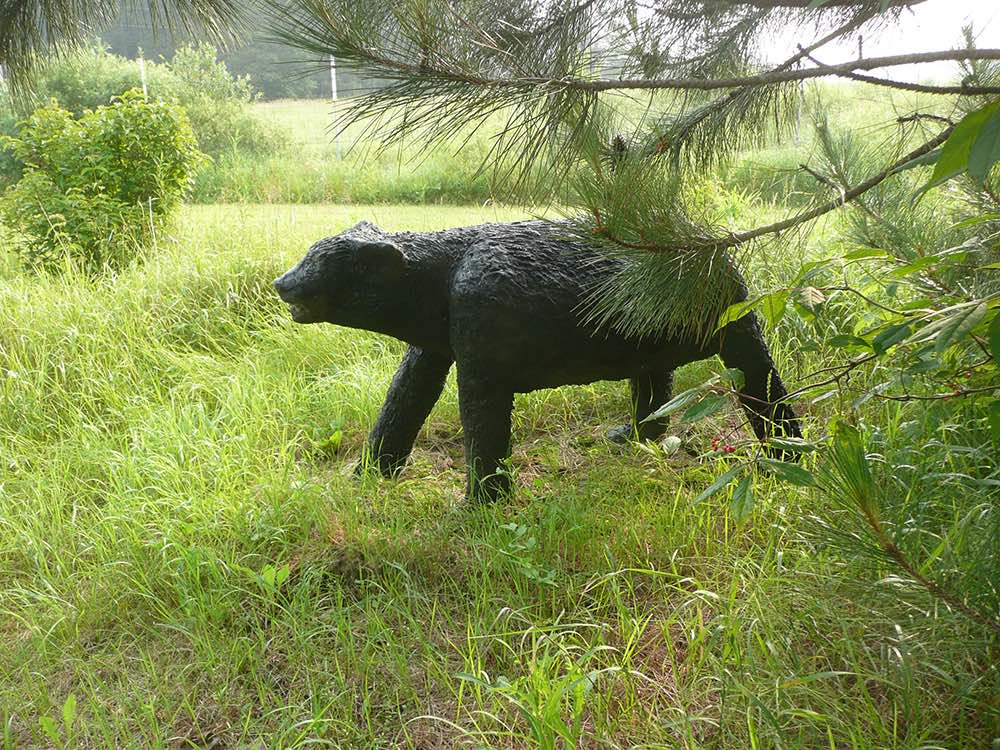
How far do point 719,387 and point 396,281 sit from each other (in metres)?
1.15

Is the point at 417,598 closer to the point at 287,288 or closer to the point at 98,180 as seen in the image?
the point at 287,288

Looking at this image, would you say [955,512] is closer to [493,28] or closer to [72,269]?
[493,28]

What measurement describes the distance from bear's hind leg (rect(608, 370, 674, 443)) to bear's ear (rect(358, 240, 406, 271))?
1032 millimetres

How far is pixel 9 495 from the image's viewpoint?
2707mm

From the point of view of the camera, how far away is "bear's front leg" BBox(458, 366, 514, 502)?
2.31 m

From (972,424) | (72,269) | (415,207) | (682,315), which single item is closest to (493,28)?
(682,315)

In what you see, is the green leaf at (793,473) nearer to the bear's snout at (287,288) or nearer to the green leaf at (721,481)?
the green leaf at (721,481)

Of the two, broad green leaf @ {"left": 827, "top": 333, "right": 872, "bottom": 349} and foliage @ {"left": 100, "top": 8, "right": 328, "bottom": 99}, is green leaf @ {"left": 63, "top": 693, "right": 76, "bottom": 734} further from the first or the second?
broad green leaf @ {"left": 827, "top": 333, "right": 872, "bottom": 349}

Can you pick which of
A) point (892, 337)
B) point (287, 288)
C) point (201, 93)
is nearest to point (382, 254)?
point (287, 288)

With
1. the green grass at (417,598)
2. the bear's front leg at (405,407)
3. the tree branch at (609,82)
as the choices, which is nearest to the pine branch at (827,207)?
the tree branch at (609,82)

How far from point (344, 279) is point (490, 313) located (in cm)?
42

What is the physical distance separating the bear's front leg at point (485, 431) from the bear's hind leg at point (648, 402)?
639 mm

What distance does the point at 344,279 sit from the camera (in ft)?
7.40

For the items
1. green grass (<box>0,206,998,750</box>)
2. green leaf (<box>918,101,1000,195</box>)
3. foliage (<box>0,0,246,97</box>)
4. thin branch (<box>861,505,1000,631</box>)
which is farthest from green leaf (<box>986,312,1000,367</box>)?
foliage (<box>0,0,246,97</box>)
